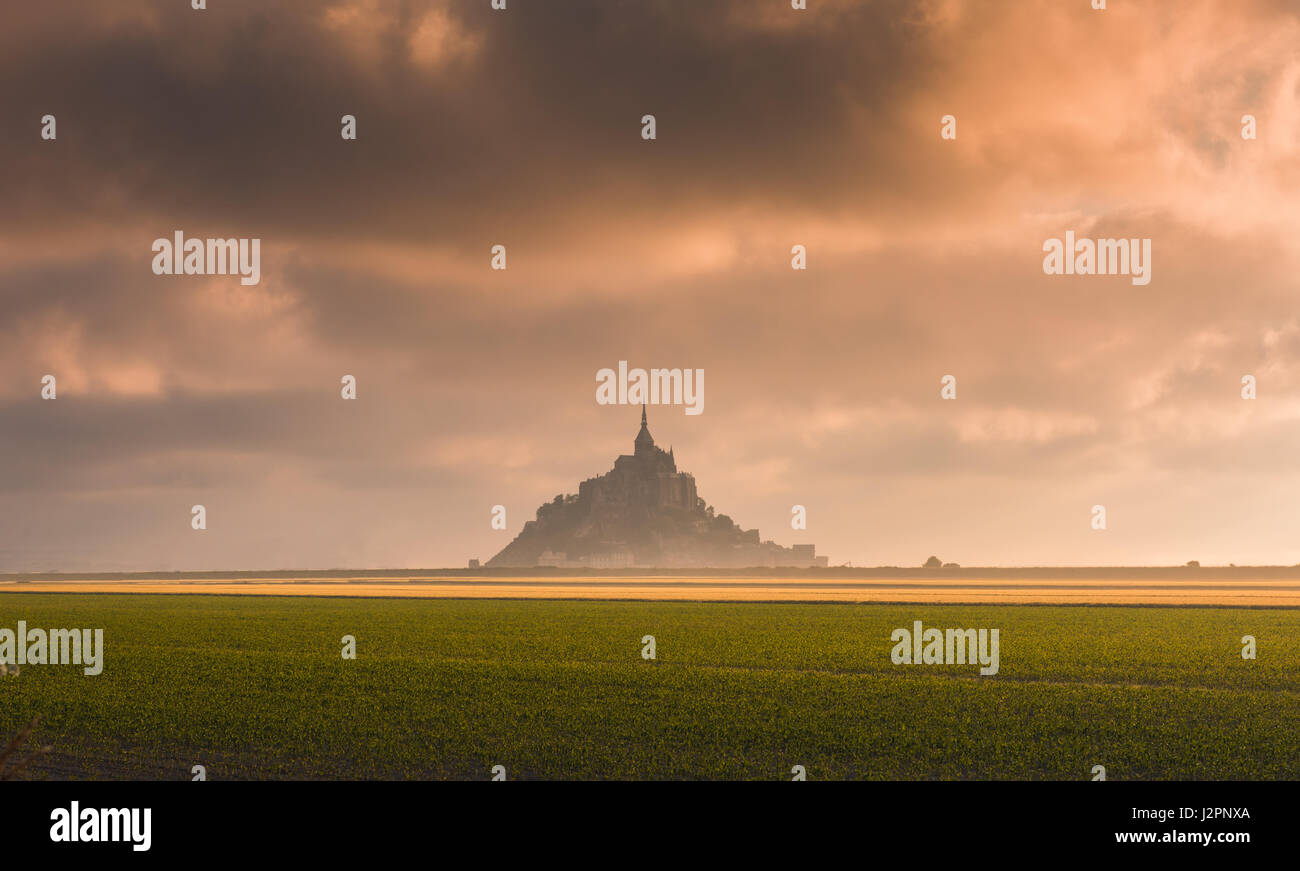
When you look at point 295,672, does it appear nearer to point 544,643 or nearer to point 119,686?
point 119,686

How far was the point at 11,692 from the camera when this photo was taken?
3669 centimetres

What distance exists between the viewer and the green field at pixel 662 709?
24875 mm

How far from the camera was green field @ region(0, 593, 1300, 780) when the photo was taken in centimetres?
2488

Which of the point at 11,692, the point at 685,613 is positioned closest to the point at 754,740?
the point at 11,692

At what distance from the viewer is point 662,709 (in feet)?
105

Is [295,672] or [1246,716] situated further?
[295,672]

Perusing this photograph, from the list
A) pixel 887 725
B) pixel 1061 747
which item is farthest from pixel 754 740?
pixel 1061 747

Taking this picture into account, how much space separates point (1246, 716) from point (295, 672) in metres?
40.0

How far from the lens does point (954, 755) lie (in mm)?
25484
